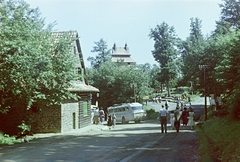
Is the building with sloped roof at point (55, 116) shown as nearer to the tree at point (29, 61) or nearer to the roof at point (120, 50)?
the tree at point (29, 61)

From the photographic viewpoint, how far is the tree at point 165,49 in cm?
6656

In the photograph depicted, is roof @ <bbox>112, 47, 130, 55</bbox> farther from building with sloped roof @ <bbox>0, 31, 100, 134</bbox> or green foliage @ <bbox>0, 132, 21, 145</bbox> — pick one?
green foliage @ <bbox>0, 132, 21, 145</bbox>

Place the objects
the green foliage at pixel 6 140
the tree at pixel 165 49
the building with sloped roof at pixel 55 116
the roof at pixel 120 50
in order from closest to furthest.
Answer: the green foliage at pixel 6 140 < the building with sloped roof at pixel 55 116 < the tree at pixel 165 49 < the roof at pixel 120 50

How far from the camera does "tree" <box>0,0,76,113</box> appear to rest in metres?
13.3

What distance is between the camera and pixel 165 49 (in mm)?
67125

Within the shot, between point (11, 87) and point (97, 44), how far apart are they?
69.7 metres

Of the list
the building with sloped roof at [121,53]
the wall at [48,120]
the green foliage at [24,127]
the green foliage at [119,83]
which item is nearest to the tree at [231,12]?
the green foliage at [119,83]

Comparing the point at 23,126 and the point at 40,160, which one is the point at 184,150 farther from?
the point at 23,126

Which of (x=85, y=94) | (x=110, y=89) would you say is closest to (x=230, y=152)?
(x=85, y=94)

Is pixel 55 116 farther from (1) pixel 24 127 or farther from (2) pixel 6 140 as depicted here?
(2) pixel 6 140

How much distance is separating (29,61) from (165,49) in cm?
5653

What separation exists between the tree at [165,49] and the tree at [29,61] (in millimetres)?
51312

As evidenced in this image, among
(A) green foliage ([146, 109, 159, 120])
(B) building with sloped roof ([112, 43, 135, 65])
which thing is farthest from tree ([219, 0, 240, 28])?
(B) building with sloped roof ([112, 43, 135, 65])

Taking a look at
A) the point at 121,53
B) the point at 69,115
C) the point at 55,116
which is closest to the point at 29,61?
the point at 55,116
